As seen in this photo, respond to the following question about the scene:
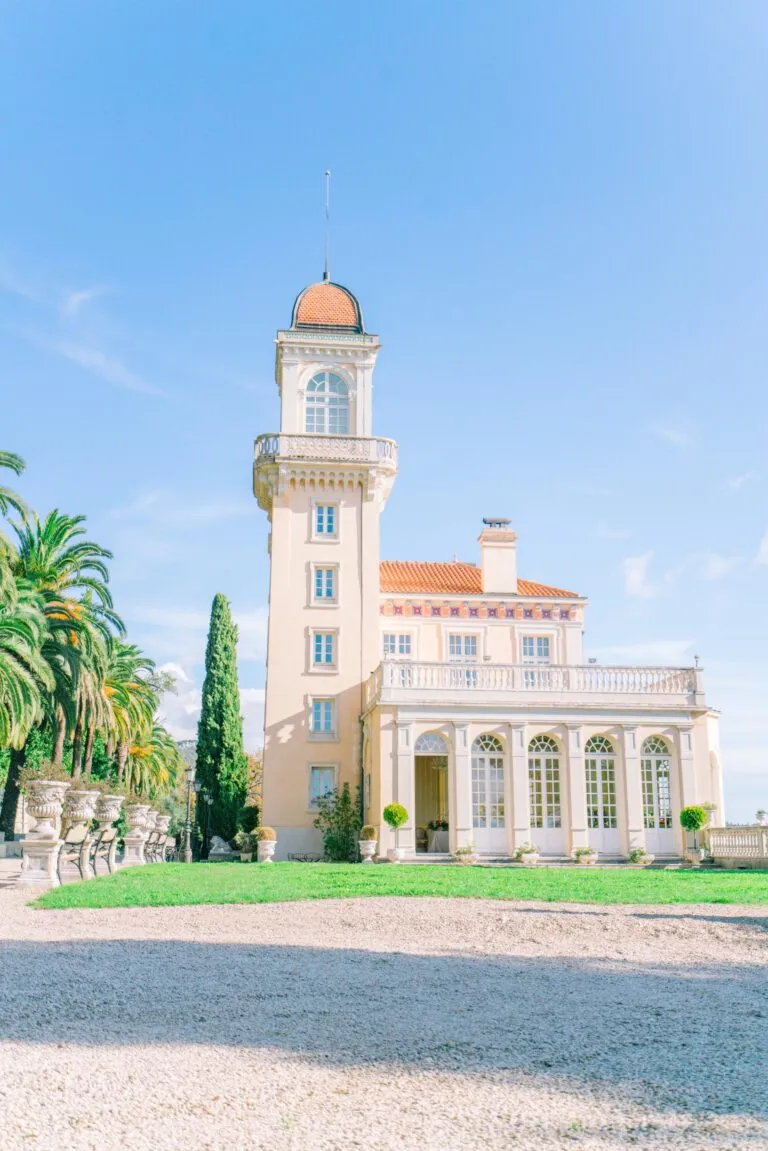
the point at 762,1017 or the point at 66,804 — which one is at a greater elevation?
the point at 66,804

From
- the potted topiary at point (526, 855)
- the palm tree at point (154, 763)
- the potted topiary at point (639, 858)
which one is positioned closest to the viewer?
the potted topiary at point (526, 855)

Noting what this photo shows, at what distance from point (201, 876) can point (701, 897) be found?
9155 millimetres

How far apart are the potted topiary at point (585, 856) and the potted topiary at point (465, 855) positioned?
2.82 metres

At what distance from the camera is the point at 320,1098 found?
4.32 m

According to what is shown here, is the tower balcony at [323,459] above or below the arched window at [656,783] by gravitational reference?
above

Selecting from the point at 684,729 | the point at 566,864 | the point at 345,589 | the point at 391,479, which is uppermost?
the point at 391,479

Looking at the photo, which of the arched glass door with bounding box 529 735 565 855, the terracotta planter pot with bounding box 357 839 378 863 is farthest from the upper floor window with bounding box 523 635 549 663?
the terracotta planter pot with bounding box 357 839 378 863

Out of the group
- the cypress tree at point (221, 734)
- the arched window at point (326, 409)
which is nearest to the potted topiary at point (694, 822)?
the cypress tree at point (221, 734)

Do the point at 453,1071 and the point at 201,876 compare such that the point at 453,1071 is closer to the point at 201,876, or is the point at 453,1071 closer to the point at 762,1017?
the point at 762,1017

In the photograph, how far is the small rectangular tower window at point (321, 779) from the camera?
105ft

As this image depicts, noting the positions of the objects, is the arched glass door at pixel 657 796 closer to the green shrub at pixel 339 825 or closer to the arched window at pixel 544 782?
the arched window at pixel 544 782

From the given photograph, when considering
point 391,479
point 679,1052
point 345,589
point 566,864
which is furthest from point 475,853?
point 679,1052

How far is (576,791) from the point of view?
28812mm

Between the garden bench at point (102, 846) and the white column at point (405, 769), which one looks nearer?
the garden bench at point (102, 846)
